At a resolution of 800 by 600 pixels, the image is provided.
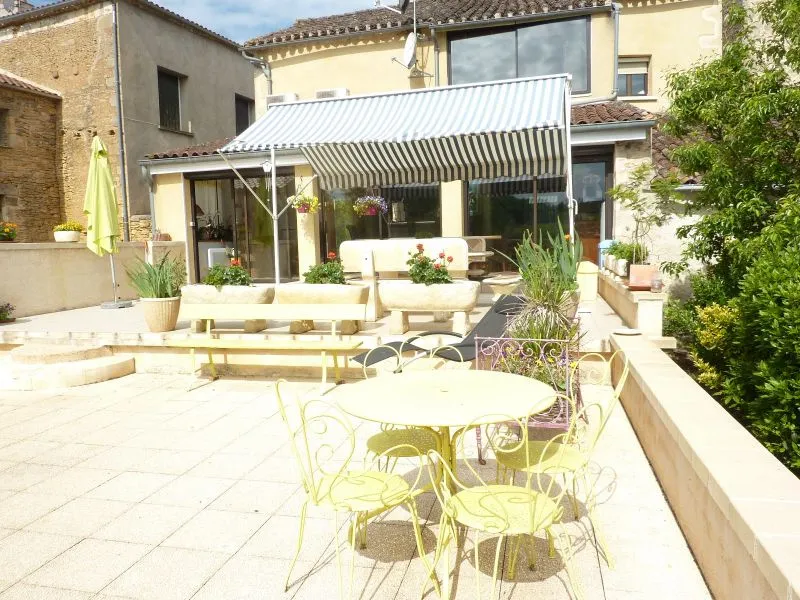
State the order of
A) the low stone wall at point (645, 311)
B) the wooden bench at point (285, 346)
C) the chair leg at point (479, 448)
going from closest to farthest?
the chair leg at point (479, 448), the wooden bench at point (285, 346), the low stone wall at point (645, 311)

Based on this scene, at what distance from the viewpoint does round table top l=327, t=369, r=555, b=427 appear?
2715 mm

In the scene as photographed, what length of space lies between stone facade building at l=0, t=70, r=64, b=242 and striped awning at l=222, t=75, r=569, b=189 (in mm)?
9880

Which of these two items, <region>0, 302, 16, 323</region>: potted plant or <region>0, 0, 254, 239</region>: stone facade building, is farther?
<region>0, 0, 254, 239</region>: stone facade building

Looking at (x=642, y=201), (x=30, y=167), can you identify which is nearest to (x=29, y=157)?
(x=30, y=167)

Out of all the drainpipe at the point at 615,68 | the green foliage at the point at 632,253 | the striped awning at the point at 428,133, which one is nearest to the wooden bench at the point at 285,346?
the striped awning at the point at 428,133

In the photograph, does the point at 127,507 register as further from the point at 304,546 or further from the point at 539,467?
the point at 539,467

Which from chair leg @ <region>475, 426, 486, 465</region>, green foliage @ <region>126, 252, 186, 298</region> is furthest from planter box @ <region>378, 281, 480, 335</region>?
green foliage @ <region>126, 252, 186, 298</region>

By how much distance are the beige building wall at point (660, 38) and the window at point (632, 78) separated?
0.24 m

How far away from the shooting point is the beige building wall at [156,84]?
15984mm

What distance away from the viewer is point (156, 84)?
16.8 m

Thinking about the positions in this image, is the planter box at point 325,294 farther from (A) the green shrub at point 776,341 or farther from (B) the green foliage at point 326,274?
(A) the green shrub at point 776,341

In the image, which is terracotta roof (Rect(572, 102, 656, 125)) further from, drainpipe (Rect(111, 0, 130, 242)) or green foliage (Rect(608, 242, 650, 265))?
drainpipe (Rect(111, 0, 130, 242))

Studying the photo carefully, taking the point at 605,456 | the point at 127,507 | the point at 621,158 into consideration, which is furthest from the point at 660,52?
the point at 127,507

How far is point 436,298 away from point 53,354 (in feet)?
16.0
